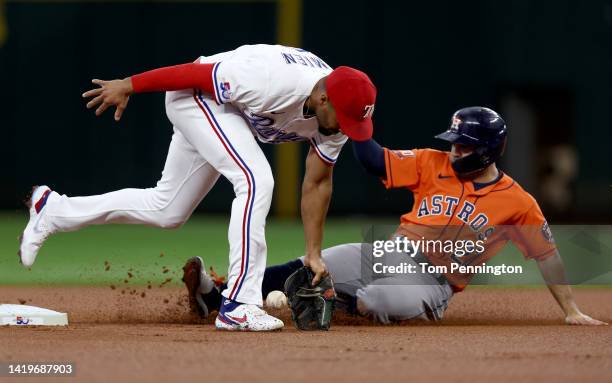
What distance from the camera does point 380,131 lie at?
1341 cm

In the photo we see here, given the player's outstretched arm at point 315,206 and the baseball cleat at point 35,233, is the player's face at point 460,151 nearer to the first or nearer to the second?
the player's outstretched arm at point 315,206

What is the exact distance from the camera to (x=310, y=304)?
16.4 feet

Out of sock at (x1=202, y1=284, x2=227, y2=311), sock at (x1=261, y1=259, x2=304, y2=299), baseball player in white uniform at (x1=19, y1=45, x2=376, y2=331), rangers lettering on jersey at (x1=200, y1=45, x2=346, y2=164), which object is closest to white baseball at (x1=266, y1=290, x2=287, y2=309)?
sock at (x1=261, y1=259, x2=304, y2=299)

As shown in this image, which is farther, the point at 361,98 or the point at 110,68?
the point at 110,68

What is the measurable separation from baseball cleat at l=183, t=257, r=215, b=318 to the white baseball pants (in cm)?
23

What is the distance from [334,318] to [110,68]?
8477mm

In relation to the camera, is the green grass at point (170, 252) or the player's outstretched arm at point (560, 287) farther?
the green grass at point (170, 252)

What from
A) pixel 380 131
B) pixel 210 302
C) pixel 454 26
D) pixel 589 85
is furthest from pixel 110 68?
pixel 210 302

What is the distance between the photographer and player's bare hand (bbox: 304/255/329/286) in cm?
513

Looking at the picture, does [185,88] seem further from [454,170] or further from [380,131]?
[380,131]

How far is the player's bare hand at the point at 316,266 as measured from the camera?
5.13m

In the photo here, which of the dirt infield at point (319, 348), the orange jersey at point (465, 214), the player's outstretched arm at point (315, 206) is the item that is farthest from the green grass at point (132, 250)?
the orange jersey at point (465, 214)

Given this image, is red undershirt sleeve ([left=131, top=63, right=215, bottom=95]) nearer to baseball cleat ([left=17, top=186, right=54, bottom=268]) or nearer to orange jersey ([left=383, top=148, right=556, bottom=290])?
baseball cleat ([left=17, top=186, right=54, bottom=268])

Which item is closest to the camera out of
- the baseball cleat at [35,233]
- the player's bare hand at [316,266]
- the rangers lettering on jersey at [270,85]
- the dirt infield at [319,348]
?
the dirt infield at [319,348]
